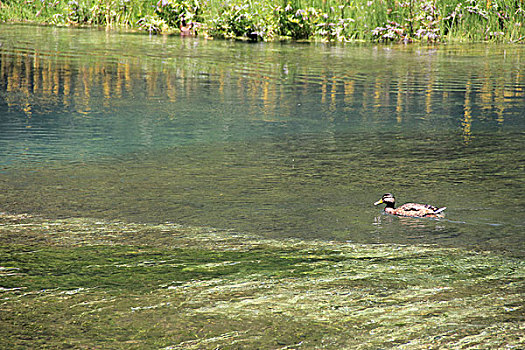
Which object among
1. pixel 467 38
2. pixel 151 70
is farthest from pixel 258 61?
pixel 467 38

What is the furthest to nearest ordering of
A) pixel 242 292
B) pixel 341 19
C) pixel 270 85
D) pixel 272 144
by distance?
pixel 341 19
pixel 270 85
pixel 272 144
pixel 242 292

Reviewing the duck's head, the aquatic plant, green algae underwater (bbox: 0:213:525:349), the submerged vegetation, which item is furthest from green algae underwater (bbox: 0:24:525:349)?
the aquatic plant

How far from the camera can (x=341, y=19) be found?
1772cm

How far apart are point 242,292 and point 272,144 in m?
3.69

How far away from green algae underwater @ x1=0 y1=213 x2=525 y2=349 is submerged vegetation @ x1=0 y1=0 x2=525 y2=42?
13.8 m

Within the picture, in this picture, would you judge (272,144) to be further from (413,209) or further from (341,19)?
(341,19)

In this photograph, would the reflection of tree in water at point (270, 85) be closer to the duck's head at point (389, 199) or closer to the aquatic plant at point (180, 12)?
the duck's head at point (389, 199)

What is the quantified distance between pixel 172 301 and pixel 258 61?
35.7 ft

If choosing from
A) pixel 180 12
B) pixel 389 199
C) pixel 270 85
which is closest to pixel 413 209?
pixel 389 199

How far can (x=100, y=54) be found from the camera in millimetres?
14391

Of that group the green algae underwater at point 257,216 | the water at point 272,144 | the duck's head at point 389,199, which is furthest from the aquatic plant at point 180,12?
the duck's head at point 389,199

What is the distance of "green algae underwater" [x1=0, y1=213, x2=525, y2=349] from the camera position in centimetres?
282

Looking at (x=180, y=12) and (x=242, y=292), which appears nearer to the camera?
(x=242, y=292)

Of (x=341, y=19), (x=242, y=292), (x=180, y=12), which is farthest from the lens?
(x=180, y=12)
